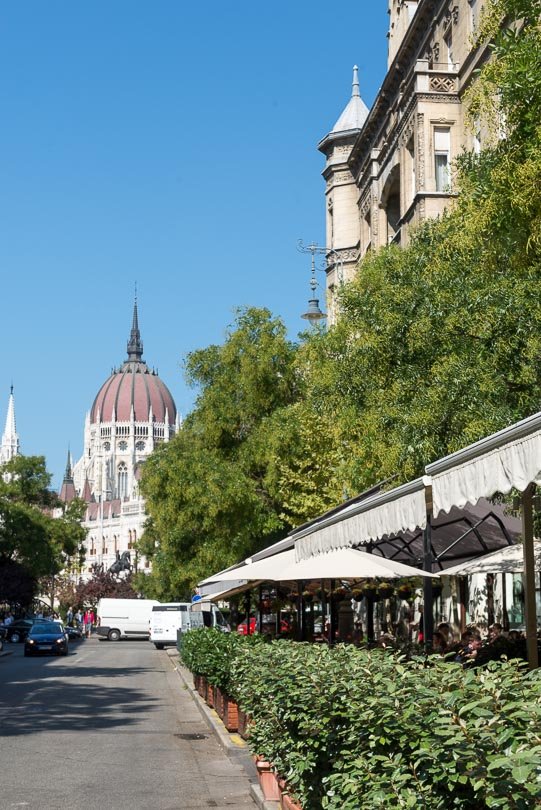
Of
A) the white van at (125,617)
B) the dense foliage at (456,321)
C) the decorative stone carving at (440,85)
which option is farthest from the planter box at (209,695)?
the white van at (125,617)

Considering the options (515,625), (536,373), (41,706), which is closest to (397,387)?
(536,373)

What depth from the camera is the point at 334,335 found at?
24.7m

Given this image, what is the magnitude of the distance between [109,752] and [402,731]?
10.3 m

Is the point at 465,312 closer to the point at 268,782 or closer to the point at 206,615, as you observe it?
the point at 268,782

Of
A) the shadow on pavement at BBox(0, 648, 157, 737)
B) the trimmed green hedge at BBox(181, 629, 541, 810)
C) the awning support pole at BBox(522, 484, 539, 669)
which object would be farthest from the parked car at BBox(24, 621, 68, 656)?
the awning support pole at BBox(522, 484, 539, 669)

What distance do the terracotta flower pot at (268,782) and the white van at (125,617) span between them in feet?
206

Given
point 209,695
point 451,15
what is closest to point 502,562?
point 209,695

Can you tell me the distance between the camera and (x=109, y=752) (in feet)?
49.6

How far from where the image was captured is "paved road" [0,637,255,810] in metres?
11.4

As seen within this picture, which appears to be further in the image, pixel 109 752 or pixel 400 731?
pixel 109 752

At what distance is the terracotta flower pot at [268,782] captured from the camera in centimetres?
1025

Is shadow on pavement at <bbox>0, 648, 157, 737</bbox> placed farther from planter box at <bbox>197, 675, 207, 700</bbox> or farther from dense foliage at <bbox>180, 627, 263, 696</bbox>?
dense foliage at <bbox>180, 627, 263, 696</bbox>

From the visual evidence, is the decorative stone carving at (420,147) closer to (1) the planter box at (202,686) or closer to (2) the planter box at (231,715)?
(1) the planter box at (202,686)

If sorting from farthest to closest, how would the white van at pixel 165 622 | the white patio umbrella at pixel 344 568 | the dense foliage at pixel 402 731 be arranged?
the white van at pixel 165 622
the white patio umbrella at pixel 344 568
the dense foliage at pixel 402 731
